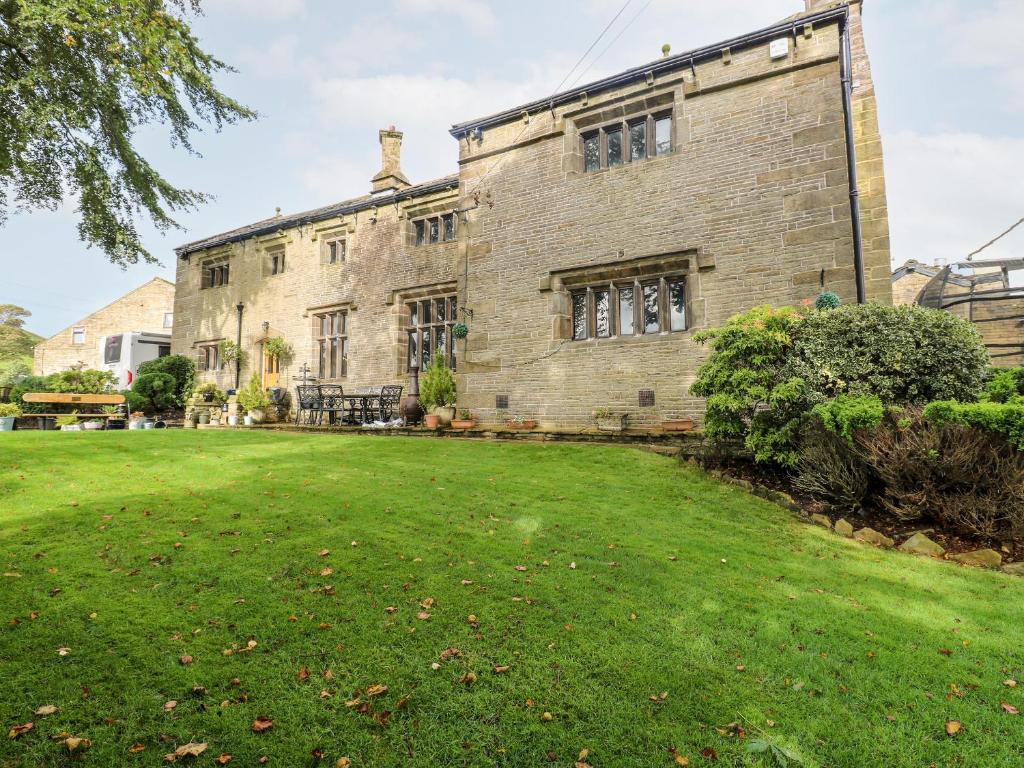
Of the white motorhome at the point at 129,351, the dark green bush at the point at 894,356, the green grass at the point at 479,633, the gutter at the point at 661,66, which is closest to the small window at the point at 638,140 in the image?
the gutter at the point at 661,66

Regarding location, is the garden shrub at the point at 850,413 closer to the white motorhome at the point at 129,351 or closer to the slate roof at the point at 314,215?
the slate roof at the point at 314,215

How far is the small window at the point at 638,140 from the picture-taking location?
38.8ft

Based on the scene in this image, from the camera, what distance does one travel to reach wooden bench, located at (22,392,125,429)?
16.3 m

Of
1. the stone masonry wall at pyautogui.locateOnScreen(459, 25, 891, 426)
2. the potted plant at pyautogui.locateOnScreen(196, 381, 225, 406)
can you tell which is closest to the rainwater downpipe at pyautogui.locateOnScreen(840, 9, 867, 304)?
the stone masonry wall at pyautogui.locateOnScreen(459, 25, 891, 426)

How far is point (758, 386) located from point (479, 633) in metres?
5.81

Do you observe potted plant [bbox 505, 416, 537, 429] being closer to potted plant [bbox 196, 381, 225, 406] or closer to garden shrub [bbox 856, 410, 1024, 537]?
garden shrub [bbox 856, 410, 1024, 537]

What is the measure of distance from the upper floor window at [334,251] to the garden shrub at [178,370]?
319 inches

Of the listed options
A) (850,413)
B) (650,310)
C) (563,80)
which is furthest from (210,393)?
(850,413)

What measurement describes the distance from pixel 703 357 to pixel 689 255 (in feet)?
7.17

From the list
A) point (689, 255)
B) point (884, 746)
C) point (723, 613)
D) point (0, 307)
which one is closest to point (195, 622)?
point (723, 613)

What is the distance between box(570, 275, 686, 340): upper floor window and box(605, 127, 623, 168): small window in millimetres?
2977

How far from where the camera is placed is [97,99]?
34.4 ft

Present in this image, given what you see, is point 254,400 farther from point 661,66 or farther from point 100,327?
point 100,327

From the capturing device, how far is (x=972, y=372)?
22.4ft
